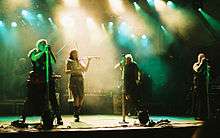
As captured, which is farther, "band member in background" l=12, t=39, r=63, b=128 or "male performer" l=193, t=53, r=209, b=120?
"male performer" l=193, t=53, r=209, b=120

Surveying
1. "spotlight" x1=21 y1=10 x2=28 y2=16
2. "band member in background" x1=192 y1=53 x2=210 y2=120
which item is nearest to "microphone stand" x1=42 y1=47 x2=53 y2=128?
"band member in background" x1=192 y1=53 x2=210 y2=120

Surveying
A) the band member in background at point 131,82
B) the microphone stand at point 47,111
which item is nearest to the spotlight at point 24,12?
the band member in background at point 131,82

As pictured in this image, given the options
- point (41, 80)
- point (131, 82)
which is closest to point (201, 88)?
point (131, 82)

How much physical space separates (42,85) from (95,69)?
25.4 feet

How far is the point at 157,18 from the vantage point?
53.7 ft

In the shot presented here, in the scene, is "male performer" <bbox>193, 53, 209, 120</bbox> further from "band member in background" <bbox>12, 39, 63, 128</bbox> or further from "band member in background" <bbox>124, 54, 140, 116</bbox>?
"band member in background" <bbox>12, 39, 63, 128</bbox>

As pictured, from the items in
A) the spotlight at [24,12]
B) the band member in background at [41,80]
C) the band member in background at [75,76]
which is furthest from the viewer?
the spotlight at [24,12]

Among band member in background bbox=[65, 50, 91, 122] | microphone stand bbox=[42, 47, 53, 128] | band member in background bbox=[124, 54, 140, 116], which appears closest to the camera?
microphone stand bbox=[42, 47, 53, 128]

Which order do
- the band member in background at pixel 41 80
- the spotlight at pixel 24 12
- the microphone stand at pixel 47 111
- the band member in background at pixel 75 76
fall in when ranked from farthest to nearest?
the spotlight at pixel 24 12 → the band member in background at pixel 75 76 → the band member in background at pixel 41 80 → the microphone stand at pixel 47 111

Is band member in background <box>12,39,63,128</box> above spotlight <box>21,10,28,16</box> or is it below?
below

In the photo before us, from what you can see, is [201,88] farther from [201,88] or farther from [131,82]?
[131,82]

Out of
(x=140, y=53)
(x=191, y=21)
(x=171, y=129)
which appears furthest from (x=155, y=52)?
(x=171, y=129)

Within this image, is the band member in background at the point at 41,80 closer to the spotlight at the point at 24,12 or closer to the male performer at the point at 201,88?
the male performer at the point at 201,88

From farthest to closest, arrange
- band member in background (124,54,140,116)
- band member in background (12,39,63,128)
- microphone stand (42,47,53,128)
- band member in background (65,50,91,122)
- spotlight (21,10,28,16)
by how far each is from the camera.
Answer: spotlight (21,10,28,16)
band member in background (124,54,140,116)
band member in background (65,50,91,122)
band member in background (12,39,63,128)
microphone stand (42,47,53,128)
